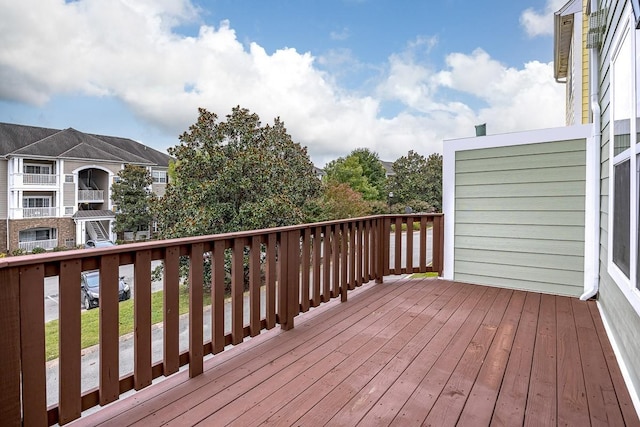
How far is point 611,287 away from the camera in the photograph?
2.68m

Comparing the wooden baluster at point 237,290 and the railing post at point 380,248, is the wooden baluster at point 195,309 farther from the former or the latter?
the railing post at point 380,248

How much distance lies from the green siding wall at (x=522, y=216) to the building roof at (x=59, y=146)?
11.7m

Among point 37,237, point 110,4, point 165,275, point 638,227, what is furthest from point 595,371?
point 37,237

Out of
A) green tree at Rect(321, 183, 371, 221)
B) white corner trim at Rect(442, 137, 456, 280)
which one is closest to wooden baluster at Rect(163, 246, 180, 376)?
white corner trim at Rect(442, 137, 456, 280)

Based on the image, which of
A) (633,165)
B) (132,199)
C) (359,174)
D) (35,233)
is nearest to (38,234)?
(35,233)

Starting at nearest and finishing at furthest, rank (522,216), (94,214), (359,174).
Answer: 1. (522,216)
2. (94,214)
3. (359,174)

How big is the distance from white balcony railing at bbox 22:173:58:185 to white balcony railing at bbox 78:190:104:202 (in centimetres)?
93

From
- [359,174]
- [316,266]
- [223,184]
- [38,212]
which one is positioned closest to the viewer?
[316,266]

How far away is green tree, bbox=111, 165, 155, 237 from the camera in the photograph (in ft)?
33.6

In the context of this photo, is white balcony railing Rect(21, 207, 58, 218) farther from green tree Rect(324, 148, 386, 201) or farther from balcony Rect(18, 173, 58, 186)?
green tree Rect(324, 148, 386, 201)

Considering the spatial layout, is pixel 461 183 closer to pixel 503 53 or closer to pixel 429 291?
pixel 429 291

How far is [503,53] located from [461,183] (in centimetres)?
757

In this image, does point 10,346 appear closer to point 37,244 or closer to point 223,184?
point 223,184

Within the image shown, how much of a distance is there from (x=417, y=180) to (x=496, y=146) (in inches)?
737
